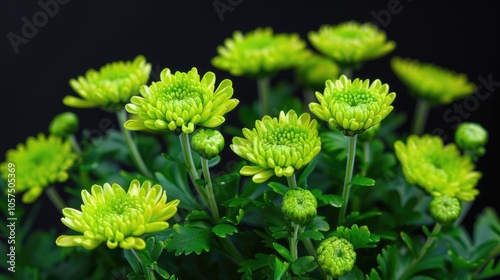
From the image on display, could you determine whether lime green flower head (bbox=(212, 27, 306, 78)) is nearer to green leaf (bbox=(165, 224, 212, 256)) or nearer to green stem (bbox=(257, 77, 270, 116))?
green stem (bbox=(257, 77, 270, 116))

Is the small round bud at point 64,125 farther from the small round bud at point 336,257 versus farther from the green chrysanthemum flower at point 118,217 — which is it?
the small round bud at point 336,257

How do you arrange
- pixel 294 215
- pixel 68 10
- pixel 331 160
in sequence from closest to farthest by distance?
1. pixel 294 215
2. pixel 331 160
3. pixel 68 10

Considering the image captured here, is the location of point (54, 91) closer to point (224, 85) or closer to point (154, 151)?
point (154, 151)

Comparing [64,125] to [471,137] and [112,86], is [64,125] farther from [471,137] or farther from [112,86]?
[471,137]

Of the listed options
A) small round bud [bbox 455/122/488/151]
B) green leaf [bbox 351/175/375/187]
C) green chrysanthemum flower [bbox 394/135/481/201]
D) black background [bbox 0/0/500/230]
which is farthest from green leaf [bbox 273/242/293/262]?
black background [bbox 0/0/500/230]

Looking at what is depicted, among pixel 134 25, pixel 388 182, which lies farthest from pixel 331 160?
pixel 134 25

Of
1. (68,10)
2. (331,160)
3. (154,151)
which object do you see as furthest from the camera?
(68,10)

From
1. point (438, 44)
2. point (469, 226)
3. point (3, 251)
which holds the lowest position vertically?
point (469, 226)
